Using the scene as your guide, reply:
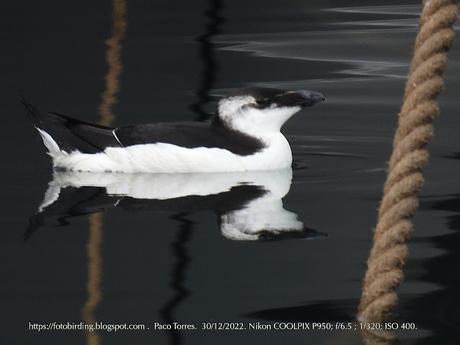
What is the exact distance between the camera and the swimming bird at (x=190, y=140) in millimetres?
9641

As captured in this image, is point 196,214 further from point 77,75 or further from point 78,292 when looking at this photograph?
point 77,75

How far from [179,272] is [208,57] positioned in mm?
6352

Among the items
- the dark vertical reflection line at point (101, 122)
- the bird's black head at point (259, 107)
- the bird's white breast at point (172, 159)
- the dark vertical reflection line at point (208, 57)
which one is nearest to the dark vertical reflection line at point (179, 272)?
the dark vertical reflection line at point (101, 122)

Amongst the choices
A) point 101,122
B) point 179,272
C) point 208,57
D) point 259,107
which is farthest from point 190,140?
point 208,57

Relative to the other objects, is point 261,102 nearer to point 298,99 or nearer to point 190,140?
point 298,99

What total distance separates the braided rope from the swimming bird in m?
4.91

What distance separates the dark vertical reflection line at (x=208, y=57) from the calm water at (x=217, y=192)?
0.08 feet

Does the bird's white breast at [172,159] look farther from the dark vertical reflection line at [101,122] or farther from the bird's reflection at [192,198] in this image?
the dark vertical reflection line at [101,122]

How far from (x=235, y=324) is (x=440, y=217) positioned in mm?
2254

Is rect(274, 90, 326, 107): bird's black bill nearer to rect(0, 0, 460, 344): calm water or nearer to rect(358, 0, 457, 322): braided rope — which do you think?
rect(0, 0, 460, 344): calm water

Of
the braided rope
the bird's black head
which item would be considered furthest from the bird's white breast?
the braided rope

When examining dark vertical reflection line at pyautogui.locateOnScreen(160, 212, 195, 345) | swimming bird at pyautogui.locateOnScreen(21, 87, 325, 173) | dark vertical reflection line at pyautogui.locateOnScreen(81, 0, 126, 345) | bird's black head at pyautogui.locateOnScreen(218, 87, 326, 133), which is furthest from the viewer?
bird's black head at pyautogui.locateOnScreen(218, 87, 326, 133)

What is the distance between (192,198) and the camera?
8.96 meters

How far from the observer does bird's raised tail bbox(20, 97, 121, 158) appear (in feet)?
32.1
